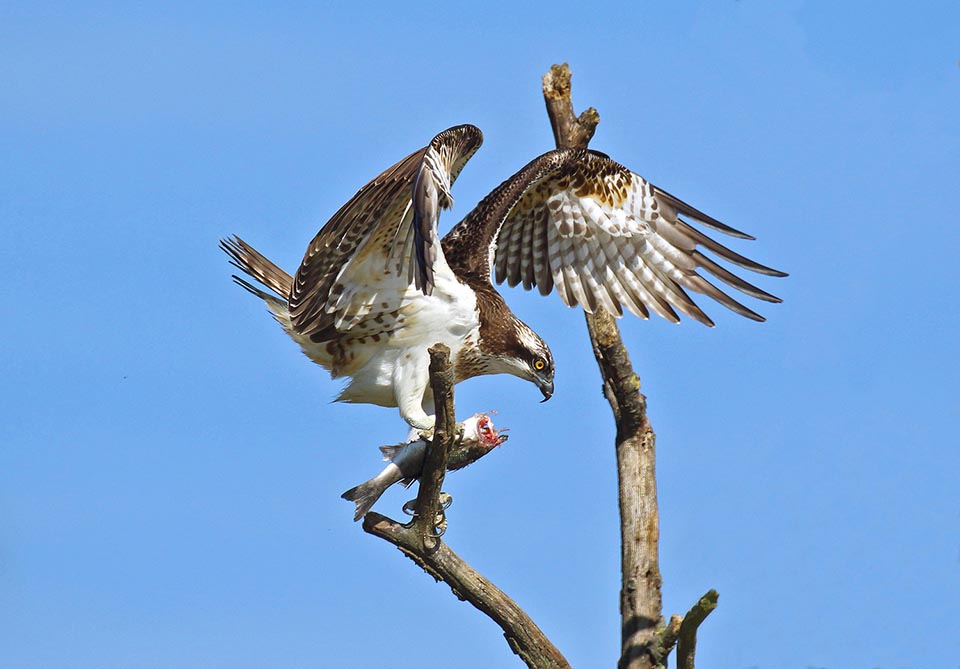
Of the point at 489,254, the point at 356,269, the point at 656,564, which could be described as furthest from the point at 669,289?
the point at 356,269

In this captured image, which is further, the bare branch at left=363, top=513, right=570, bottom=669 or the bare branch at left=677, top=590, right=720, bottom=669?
the bare branch at left=363, top=513, right=570, bottom=669

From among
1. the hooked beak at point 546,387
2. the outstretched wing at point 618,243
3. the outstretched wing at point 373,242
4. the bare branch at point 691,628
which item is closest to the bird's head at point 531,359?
the hooked beak at point 546,387

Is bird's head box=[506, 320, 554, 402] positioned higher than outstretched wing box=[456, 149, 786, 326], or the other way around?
outstretched wing box=[456, 149, 786, 326]

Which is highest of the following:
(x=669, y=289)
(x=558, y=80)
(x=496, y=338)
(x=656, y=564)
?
(x=558, y=80)

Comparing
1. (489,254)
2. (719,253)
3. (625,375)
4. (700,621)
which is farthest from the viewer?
(719,253)

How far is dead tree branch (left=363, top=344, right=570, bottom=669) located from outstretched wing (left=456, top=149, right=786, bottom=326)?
9.04ft

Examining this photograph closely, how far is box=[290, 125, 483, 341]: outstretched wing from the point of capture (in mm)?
6309

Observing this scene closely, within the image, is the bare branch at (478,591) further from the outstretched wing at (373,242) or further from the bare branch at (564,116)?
the bare branch at (564,116)

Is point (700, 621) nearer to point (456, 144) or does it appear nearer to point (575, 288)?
point (456, 144)

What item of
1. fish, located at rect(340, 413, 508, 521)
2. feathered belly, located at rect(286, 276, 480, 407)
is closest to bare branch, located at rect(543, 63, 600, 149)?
feathered belly, located at rect(286, 276, 480, 407)

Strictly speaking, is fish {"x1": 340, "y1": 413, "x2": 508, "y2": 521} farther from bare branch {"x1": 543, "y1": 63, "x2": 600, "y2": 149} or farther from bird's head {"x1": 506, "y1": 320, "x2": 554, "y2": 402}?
bare branch {"x1": 543, "y1": 63, "x2": 600, "y2": 149}

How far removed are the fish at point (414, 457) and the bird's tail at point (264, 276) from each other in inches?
60.4

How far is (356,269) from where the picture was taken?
7098 mm

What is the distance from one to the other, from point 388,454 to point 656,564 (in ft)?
6.54
